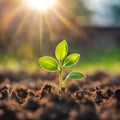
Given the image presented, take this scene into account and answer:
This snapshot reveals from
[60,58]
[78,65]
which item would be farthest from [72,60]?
[78,65]

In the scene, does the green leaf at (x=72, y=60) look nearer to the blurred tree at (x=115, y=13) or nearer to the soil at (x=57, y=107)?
the soil at (x=57, y=107)

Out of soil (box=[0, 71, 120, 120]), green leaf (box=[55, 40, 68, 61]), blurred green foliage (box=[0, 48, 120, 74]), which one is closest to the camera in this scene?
soil (box=[0, 71, 120, 120])

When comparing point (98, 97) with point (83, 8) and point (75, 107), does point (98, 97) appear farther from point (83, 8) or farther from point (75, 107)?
point (83, 8)

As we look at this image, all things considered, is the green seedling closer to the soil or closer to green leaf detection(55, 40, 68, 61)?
green leaf detection(55, 40, 68, 61)

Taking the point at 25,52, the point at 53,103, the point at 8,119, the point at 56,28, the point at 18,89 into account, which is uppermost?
the point at 56,28

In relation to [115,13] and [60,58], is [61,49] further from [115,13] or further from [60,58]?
[115,13]

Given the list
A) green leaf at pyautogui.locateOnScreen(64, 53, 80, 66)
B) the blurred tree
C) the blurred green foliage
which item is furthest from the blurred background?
the blurred tree

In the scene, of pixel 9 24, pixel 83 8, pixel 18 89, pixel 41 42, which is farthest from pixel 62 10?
pixel 18 89

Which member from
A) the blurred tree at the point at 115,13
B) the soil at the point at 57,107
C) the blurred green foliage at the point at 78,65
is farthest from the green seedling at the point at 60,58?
the blurred tree at the point at 115,13
